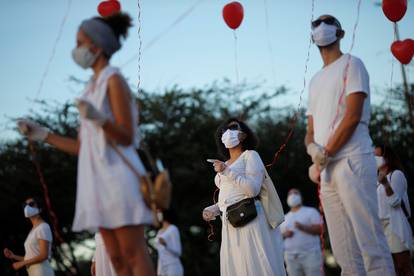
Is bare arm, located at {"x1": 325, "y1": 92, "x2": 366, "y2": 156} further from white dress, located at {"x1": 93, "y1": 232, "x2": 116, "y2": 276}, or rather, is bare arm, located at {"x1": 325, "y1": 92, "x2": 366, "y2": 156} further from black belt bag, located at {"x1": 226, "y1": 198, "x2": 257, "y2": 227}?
white dress, located at {"x1": 93, "y1": 232, "x2": 116, "y2": 276}

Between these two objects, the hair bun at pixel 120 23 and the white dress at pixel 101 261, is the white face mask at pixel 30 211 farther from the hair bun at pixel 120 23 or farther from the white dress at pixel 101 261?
the hair bun at pixel 120 23

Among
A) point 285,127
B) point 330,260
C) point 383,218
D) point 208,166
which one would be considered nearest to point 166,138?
point 208,166

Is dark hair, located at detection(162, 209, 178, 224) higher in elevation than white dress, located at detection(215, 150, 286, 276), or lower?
lower

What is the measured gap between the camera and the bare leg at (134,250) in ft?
14.6

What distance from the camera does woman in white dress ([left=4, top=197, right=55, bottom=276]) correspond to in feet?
34.3

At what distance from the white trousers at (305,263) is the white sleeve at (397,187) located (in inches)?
147

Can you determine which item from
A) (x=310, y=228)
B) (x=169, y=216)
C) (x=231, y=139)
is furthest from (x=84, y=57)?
(x=169, y=216)

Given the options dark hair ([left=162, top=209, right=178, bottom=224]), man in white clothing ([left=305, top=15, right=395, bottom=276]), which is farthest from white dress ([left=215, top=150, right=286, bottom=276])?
dark hair ([left=162, top=209, right=178, bottom=224])

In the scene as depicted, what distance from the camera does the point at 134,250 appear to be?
177 inches

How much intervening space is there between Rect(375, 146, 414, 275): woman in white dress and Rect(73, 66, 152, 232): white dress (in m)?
5.44

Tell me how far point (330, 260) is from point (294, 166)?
350 centimetres

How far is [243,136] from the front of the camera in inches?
316

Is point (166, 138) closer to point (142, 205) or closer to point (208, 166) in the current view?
point (208, 166)

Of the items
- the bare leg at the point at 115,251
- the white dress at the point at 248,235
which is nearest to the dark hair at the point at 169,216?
the white dress at the point at 248,235
